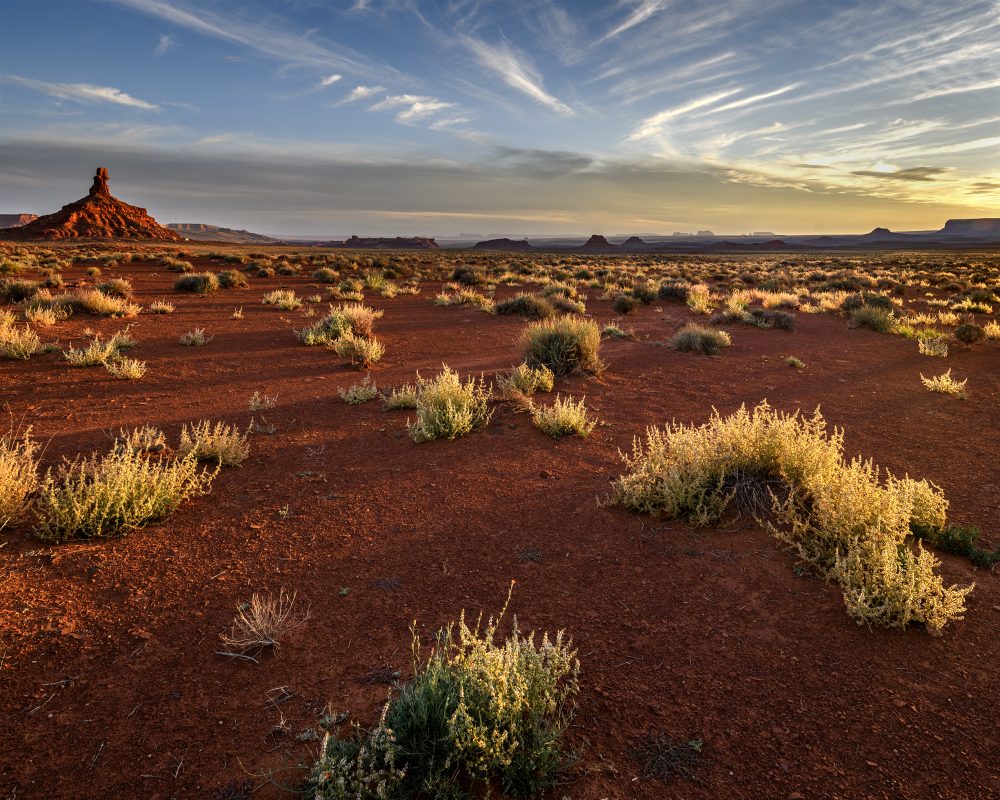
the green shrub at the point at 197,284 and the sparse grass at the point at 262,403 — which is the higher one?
the green shrub at the point at 197,284

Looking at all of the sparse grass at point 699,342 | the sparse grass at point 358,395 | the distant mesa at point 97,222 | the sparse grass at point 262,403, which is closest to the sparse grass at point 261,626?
the sparse grass at point 262,403

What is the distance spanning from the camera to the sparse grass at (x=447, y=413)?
23.3 ft

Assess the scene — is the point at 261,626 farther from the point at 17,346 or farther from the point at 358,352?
the point at 17,346

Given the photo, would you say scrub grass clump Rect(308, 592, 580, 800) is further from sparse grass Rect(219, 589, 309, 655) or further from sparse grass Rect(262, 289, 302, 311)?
sparse grass Rect(262, 289, 302, 311)

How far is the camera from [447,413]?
7.22 m

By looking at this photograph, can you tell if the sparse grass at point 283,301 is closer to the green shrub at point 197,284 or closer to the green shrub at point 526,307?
the green shrub at point 197,284

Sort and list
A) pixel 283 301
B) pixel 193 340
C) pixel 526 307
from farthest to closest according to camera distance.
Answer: pixel 526 307, pixel 283 301, pixel 193 340

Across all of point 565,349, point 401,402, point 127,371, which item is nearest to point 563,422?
point 401,402

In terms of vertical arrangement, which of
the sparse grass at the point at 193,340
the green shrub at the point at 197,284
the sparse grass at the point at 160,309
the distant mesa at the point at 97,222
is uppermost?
the distant mesa at the point at 97,222

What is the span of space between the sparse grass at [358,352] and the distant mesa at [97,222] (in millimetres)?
98844

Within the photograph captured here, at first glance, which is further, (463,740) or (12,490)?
(12,490)

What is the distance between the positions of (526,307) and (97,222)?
113331mm

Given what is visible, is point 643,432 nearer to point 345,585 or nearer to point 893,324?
point 345,585

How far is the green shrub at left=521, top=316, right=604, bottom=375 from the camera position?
1062cm
